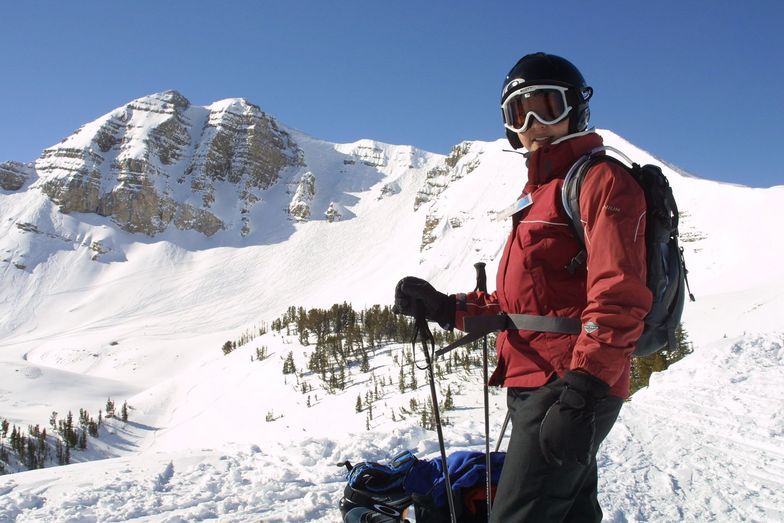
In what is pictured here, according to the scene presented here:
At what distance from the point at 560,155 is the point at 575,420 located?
1.20 metres

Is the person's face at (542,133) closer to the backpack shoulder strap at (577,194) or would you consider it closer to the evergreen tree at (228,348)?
the backpack shoulder strap at (577,194)

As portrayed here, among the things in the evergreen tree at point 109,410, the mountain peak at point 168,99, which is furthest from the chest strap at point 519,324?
the mountain peak at point 168,99

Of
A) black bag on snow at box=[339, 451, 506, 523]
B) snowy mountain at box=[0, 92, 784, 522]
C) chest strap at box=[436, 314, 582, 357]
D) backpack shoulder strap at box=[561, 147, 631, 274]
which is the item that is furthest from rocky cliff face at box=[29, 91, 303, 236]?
backpack shoulder strap at box=[561, 147, 631, 274]

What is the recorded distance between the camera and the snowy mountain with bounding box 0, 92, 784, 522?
5.05 metres

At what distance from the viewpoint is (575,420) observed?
1.96m

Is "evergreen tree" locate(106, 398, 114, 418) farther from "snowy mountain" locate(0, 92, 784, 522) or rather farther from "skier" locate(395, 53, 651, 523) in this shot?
"skier" locate(395, 53, 651, 523)

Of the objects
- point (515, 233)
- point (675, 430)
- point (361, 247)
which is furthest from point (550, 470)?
point (361, 247)

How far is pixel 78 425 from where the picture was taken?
18266 mm

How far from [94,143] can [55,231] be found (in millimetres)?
18078

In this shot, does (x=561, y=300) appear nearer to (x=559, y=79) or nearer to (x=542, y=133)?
(x=542, y=133)

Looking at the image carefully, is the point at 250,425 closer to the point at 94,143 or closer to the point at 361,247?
the point at 361,247

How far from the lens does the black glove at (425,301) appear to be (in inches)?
114

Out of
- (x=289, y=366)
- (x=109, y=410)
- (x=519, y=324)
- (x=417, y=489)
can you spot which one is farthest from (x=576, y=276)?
(x=109, y=410)

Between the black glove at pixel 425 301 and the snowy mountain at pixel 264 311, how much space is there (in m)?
2.42
